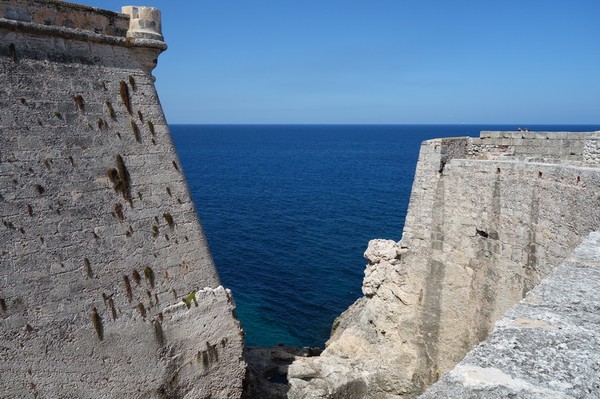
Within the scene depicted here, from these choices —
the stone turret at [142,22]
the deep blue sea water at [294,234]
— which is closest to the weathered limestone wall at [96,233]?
the stone turret at [142,22]

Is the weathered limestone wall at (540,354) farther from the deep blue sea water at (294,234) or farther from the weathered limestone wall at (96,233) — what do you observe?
the deep blue sea water at (294,234)

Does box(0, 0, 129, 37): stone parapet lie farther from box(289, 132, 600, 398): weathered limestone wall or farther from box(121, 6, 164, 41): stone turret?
box(289, 132, 600, 398): weathered limestone wall

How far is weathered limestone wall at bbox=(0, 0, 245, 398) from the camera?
839 centimetres

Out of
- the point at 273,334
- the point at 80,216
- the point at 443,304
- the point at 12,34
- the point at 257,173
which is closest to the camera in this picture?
the point at 12,34

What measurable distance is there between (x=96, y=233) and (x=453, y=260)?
8474 mm

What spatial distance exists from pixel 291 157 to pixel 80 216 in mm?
92042

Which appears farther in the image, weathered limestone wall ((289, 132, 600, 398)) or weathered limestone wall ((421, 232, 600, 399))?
weathered limestone wall ((289, 132, 600, 398))

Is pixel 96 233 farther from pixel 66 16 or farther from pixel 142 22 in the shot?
pixel 142 22

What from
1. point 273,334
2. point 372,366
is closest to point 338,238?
point 273,334

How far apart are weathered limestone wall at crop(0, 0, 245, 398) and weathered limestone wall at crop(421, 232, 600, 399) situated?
7.67 metres

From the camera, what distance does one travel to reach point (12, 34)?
8.36 metres

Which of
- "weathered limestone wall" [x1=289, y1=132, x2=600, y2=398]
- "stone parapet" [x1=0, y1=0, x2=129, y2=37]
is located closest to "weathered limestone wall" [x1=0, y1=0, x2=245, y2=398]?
"stone parapet" [x1=0, y1=0, x2=129, y2=37]

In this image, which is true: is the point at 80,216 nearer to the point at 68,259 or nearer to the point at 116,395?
the point at 68,259

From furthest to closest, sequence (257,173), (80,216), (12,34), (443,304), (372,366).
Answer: (257,173), (372,366), (443,304), (80,216), (12,34)
